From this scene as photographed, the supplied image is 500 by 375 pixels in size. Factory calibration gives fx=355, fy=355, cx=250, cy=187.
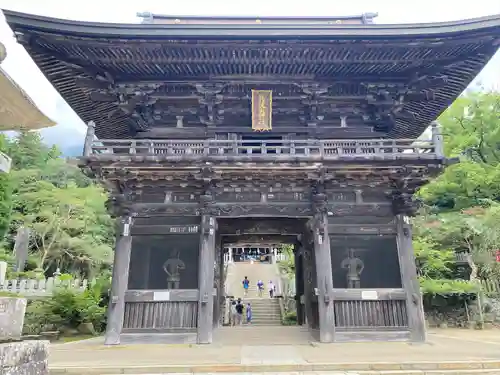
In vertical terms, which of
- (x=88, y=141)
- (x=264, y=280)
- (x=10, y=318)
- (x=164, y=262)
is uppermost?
(x=88, y=141)

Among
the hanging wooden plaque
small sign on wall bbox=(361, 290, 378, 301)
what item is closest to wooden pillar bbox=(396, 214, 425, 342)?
small sign on wall bbox=(361, 290, 378, 301)

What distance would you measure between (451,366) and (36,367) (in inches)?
288

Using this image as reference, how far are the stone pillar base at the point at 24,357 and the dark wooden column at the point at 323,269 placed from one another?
7.67 m

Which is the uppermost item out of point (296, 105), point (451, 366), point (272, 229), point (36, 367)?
point (296, 105)

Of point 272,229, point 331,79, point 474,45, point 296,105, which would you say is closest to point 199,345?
point 272,229

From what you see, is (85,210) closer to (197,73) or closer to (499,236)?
(197,73)

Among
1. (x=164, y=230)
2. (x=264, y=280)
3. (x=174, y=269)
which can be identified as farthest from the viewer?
(x=264, y=280)

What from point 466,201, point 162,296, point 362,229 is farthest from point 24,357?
point 466,201

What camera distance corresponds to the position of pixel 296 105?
40.1ft

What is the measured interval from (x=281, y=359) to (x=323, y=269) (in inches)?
142

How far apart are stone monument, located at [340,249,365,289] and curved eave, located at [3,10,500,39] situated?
264 inches

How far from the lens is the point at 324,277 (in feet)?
35.4

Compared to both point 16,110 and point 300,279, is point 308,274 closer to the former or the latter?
point 300,279

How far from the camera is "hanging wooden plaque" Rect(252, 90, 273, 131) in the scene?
455 inches
